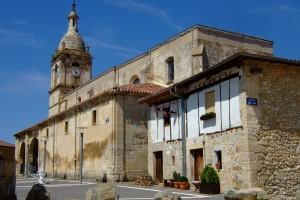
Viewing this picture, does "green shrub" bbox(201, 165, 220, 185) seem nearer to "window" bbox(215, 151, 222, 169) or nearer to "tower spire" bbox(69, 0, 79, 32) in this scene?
"window" bbox(215, 151, 222, 169)

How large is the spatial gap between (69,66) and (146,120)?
26.1 metres

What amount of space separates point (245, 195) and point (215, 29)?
16.1 m

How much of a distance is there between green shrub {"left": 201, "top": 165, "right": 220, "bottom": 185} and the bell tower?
110 ft

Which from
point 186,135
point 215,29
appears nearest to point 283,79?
point 186,135

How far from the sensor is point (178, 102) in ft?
71.1

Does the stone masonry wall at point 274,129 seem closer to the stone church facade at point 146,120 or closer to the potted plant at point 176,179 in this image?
the stone church facade at point 146,120

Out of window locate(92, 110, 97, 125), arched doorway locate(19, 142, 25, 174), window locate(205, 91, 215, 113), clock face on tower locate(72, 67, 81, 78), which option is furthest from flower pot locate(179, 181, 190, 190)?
clock face on tower locate(72, 67, 81, 78)

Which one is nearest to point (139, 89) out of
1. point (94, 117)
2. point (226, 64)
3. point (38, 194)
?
point (94, 117)

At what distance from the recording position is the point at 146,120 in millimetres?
26438

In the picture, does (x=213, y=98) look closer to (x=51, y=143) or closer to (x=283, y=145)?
(x=283, y=145)

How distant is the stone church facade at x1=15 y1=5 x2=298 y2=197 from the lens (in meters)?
17.9

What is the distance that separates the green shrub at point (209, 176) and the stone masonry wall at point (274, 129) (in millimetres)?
1956

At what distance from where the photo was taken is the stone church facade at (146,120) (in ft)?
58.8

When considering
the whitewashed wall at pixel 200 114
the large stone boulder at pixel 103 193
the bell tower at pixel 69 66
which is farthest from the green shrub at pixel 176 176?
the bell tower at pixel 69 66
